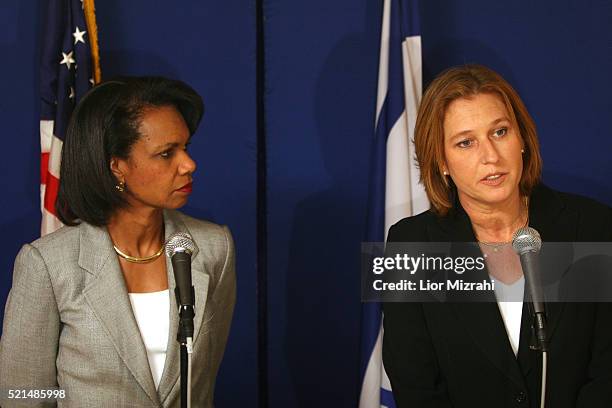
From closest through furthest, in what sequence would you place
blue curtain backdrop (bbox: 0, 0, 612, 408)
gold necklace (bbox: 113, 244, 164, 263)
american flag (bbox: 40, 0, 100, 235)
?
gold necklace (bbox: 113, 244, 164, 263), american flag (bbox: 40, 0, 100, 235), blue curtain backdrop (bbox: 0, 0, 612, 408)

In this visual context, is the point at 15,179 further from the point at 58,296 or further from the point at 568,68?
the point at 568,68

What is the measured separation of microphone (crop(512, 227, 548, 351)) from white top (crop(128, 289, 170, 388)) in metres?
1.12

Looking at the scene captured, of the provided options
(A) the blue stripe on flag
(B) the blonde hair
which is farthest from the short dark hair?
(A) the blue stripe on flag

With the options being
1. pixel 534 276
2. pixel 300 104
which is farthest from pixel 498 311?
pixel 300 104

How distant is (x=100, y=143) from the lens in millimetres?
2445

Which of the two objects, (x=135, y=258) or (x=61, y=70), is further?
(x=61, y=70)

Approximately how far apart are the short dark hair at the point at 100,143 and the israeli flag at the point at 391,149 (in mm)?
1076

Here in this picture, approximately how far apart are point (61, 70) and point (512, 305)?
192cm

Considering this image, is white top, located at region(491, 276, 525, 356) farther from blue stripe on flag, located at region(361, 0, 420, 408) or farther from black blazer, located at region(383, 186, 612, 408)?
blue stripe on flag, located at region(361, 0, 420, 408)

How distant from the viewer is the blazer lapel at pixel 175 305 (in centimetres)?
240

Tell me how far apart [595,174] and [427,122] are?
1404mm

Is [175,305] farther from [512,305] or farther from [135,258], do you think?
[512,305]

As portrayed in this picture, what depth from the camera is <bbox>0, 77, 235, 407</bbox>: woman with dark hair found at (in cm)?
238

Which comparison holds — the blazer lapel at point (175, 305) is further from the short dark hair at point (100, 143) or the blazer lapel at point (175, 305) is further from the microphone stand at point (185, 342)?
the microphone stand at point (185, 342)
